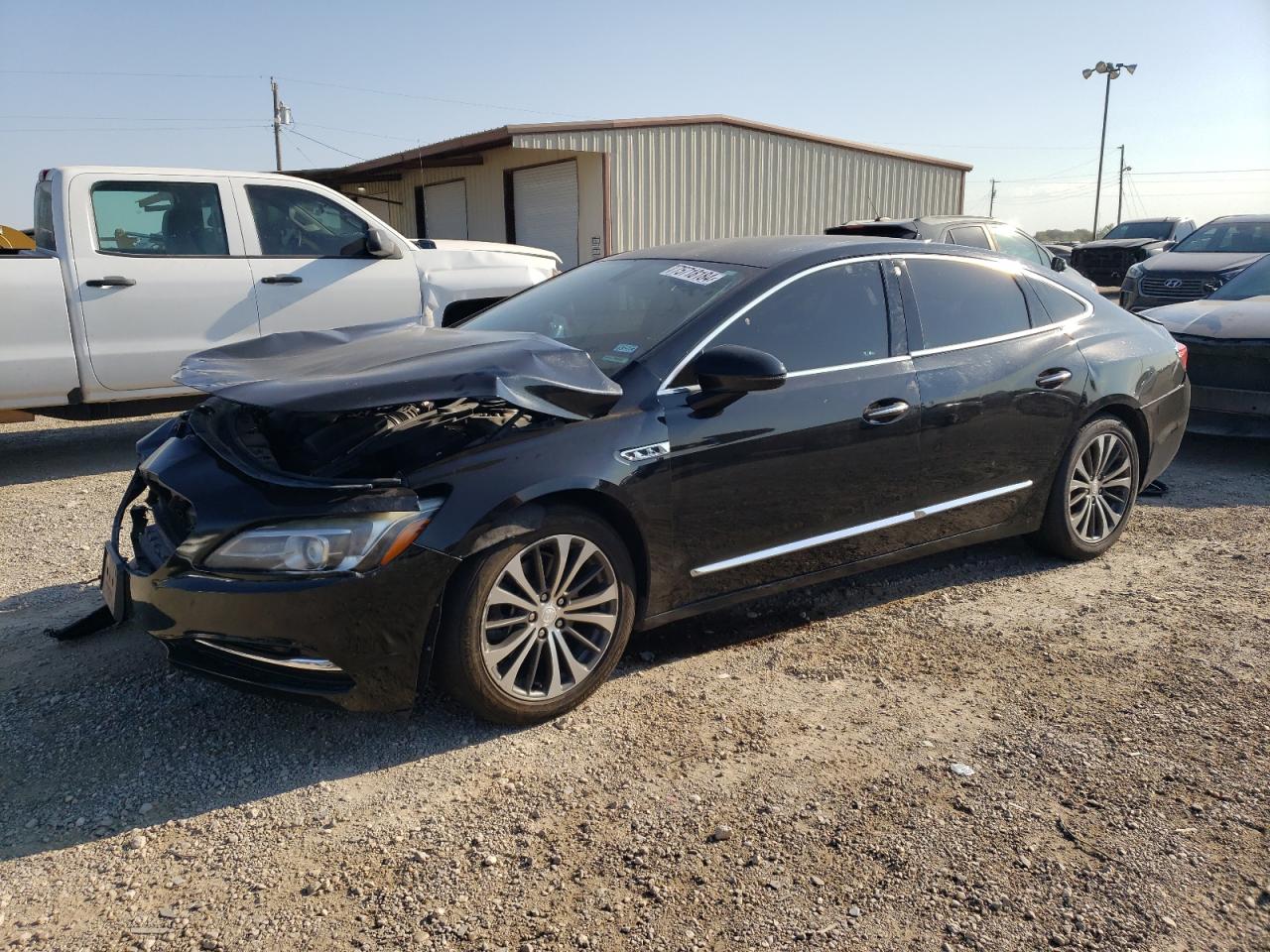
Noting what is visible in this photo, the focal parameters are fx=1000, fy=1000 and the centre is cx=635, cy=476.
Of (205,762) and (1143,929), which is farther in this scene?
(205,762)

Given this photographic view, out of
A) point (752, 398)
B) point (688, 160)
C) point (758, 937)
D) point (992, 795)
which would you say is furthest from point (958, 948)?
point (688, 160)

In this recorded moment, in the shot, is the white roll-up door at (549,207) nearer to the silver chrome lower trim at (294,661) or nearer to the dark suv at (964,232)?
the dark suv at (964,232)

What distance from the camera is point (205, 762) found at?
10.4 feet

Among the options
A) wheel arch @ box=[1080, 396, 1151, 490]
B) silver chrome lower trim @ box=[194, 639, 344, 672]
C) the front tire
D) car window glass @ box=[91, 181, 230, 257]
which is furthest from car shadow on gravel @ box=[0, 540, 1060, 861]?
car window glass @ box=[91, 181, 230, 257]

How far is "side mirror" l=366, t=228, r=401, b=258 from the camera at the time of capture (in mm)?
7832

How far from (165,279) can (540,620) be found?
17.0 feet

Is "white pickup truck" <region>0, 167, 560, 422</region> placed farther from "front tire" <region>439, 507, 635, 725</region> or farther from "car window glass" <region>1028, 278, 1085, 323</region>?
"car window glass" <region>1028, 278, 1085, 323</region>

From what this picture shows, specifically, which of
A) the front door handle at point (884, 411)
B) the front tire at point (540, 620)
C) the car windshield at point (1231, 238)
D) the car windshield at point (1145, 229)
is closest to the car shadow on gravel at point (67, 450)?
the front tire at point (540, 620)

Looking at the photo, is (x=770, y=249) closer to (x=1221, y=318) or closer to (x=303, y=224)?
(x=303, y=224)

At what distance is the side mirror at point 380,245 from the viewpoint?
7.83 m

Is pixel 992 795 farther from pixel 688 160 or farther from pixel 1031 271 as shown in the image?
pixel 688 160

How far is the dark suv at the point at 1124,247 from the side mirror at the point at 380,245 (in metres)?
19.3

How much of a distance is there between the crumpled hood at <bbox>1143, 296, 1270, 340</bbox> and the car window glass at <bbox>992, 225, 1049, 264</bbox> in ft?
10.7

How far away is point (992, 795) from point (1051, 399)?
7.61ft
